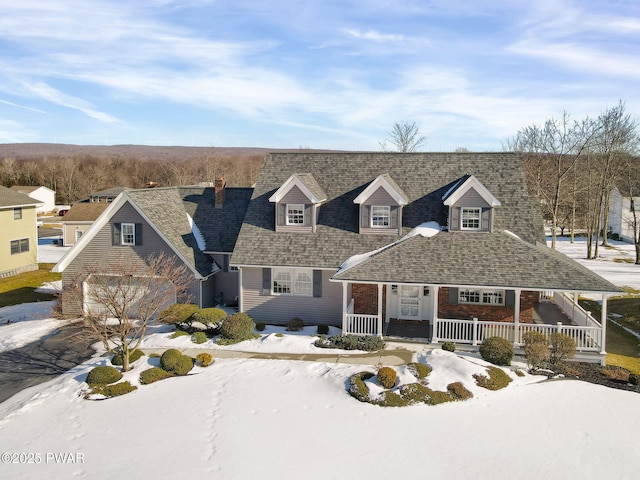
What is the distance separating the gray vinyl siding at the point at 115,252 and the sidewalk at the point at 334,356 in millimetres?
5020

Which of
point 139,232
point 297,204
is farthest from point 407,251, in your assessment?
point 139,232

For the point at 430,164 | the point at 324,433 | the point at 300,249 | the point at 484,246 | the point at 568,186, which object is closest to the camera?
the point at 324,433

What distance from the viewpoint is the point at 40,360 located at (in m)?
21.5

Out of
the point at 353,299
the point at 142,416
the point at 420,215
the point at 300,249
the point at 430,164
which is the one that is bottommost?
the point at 142,416

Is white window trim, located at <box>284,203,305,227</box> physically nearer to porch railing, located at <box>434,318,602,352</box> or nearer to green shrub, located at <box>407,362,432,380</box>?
porch railing, located at <box>434,318,602,352</box>

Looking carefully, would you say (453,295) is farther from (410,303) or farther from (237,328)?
(237,328)

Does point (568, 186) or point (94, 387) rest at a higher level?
point (568, 186)

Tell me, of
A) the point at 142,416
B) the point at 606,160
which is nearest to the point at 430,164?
the point at 142,416

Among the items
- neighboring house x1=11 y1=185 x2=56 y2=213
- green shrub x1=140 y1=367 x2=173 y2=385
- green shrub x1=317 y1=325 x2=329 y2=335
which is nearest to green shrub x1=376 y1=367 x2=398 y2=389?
green shrub x1=317 y1=325 x2=329 y2=335

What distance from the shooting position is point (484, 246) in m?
23.0

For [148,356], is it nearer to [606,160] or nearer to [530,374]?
[530,374]

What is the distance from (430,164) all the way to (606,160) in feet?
121

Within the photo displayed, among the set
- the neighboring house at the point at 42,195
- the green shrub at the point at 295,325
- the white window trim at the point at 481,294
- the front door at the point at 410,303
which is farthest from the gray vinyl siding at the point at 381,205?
the neighboring house at the point at 42,195

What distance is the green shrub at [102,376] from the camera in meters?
18.4
